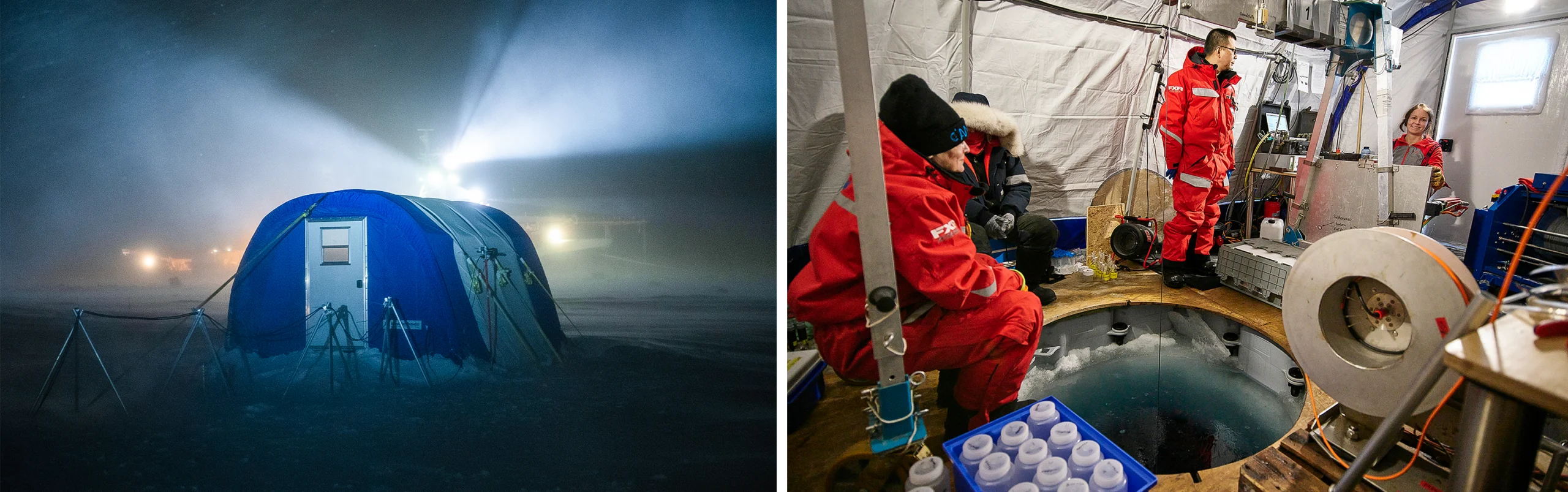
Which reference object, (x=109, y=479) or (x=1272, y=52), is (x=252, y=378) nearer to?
(x=109, y=479)

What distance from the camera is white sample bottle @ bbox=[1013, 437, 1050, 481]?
129cm

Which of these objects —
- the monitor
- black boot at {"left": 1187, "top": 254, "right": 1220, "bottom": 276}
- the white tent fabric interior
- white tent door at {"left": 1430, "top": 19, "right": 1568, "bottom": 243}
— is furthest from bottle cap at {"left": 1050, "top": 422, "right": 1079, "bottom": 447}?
the monitor

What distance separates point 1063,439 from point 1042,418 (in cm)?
7

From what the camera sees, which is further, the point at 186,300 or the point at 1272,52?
the point at 1272,52

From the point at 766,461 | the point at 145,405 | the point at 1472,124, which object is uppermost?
the point at 1472,124

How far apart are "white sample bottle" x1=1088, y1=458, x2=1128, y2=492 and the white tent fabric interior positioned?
2.88 ft

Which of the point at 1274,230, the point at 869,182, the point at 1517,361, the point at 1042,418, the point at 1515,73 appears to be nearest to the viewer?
the point at 1517,361

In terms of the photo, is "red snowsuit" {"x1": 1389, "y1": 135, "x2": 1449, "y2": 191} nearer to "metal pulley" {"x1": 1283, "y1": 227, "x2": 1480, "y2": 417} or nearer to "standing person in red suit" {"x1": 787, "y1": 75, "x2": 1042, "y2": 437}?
"metal pulley" {"x1": 1283, "y1": 227, "x2": 1480, "y2": 417}

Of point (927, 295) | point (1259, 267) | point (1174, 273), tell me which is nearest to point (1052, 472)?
point (927, 295)

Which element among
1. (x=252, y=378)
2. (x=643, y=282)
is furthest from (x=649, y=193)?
(x=252, y=378)

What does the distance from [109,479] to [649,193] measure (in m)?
1.77

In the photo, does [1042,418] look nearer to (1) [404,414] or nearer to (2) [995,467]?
(2) [995,467]

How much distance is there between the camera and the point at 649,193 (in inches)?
67.7

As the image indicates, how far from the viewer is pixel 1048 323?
1.76 m
